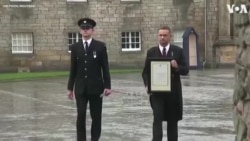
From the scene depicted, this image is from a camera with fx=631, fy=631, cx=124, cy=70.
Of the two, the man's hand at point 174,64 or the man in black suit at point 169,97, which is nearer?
the man's hand at point 174,64

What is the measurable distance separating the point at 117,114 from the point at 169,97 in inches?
243

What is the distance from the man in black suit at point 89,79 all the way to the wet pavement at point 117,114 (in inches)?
52.7

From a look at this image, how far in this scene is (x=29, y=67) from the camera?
3812cm

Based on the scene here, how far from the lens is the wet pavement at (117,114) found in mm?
12008

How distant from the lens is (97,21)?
39281 millimetres

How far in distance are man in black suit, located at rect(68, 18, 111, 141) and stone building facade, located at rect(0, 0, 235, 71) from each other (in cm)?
2823

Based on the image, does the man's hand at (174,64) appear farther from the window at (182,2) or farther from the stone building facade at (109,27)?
the window at (182,2)

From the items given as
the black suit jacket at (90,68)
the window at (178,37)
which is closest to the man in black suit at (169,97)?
the black suit jacket at (90,68)

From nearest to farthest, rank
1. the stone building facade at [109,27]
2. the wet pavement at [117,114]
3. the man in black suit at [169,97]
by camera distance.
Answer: the man in black suit at [169,97]
the wet pavement at [117,114]
the stone building facade at [109,27]

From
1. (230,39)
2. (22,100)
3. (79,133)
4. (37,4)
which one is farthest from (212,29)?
(79,133)

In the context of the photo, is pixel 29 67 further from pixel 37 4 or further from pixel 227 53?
pixel 227 53

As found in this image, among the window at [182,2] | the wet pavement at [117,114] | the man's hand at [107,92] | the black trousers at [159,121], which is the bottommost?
the wet pavement at [117,114]

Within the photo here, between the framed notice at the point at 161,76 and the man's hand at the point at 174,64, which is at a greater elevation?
the man's hand at the point at 174,64

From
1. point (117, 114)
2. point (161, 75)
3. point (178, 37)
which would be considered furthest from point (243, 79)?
point (178, 37)
